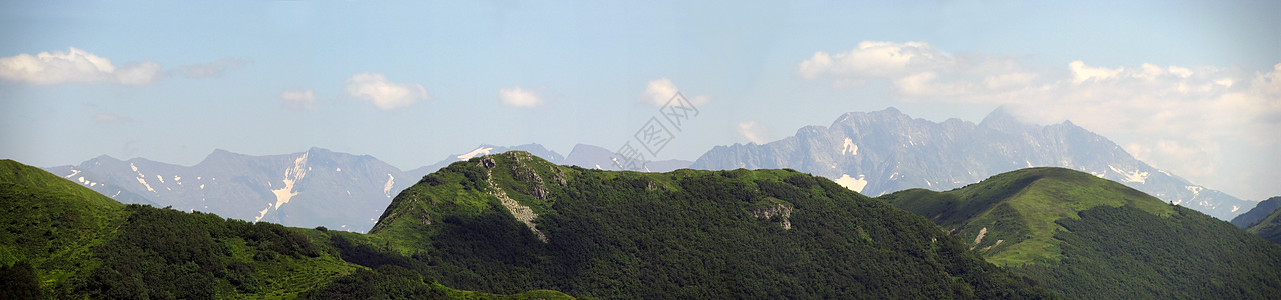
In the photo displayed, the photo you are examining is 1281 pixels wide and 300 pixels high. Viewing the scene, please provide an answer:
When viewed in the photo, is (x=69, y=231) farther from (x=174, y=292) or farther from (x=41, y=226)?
(x=174, y=292)

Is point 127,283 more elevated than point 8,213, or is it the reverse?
point 8,213

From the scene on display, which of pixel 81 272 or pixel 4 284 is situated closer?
pixel 4 284

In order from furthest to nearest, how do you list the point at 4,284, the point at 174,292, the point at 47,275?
the point at 174,292, the point at 47,275, the point at 4,284

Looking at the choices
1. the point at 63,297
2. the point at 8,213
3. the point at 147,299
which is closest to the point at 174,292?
the point at 147,299

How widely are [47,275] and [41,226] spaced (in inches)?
646

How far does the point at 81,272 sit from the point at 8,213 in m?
23.0

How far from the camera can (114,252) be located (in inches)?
7741

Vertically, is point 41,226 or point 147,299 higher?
point 41,226

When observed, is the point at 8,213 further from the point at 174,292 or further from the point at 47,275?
the point at 174,292

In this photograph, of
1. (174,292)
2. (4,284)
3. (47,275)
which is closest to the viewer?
(4,284)

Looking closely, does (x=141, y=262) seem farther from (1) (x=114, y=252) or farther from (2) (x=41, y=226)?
(2) (x=41, y=226)

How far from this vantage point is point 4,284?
17075cm

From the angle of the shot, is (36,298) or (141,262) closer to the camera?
(36,298)

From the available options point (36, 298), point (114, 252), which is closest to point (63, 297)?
point (36, 298)
